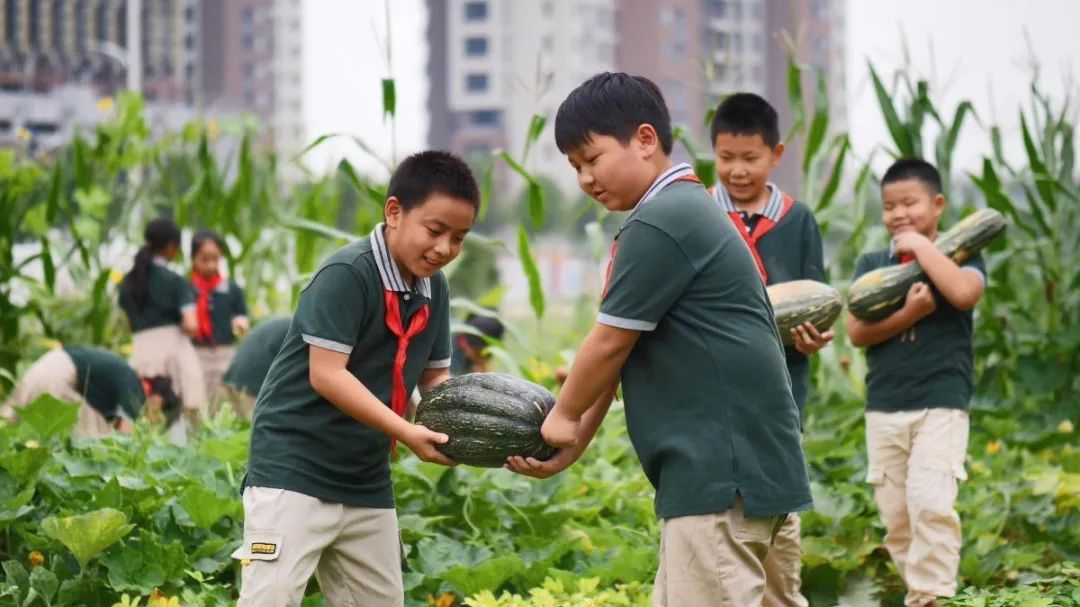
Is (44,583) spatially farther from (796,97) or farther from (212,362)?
(212,362)

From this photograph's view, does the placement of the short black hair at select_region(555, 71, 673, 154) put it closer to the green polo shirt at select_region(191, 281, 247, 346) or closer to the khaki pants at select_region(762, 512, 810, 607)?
the khaki pants at select_region(762, 512, 810, 607)

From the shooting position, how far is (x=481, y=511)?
5.29 m

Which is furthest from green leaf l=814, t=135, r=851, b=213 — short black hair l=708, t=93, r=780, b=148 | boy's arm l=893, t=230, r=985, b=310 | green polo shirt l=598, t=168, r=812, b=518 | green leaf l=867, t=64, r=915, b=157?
green polo shirt l=598, t=168, r=812, b=518

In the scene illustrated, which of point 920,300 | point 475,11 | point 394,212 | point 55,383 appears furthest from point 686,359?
point 475,11

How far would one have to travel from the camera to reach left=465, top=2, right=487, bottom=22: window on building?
297 ft

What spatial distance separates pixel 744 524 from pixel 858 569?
2573mm

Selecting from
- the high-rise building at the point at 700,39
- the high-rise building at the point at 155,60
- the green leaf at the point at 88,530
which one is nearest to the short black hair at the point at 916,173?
the green leaf at the point at 88,530

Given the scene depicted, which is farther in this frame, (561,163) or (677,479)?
(561,163)

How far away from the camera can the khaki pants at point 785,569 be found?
448 cm

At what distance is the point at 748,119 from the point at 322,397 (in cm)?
194

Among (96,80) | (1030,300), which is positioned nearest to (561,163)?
(96,80)

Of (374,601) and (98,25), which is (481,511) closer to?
(374,601)

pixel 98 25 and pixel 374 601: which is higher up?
pixel 98 25

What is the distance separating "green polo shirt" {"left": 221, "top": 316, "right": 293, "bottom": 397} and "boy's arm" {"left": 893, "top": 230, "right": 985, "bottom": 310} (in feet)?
9.30
